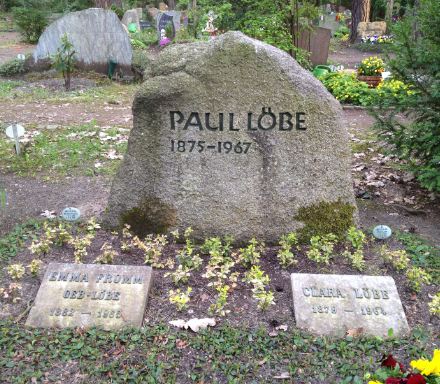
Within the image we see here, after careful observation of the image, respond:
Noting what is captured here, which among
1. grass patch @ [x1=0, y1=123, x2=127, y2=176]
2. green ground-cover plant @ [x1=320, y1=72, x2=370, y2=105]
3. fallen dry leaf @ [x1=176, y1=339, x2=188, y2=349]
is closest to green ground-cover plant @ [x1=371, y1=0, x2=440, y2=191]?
fallen dry leaf @ [x1=176, y1=339, x2=188, y2=349]

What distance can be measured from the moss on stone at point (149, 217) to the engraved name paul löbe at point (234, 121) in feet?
2.30

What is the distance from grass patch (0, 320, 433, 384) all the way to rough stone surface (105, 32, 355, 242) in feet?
4.02

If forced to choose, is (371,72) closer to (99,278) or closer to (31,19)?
(99,278)

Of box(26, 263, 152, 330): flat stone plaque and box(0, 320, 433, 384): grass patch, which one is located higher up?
box(26, 263, 152, 330): flat stone plaque

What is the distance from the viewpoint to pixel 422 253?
4.48m

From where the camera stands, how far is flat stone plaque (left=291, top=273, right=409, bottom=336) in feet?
11.4

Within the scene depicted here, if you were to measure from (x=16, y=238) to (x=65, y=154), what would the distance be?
2657 millimetres

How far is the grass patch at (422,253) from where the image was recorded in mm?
4215

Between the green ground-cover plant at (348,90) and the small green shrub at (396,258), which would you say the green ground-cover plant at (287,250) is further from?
the green ground-cover plant at (348,90)

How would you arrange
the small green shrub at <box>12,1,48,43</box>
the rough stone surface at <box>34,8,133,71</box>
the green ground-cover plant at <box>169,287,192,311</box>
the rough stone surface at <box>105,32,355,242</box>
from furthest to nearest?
the small green shrub at <box>12,1,48,43</box> < the rough stone surface at <box>34,8,133,71</box> < the rough stone surface at <box>105,32,355,242</box> < the green ground-cover plant at <box>169,287,192,311</box>

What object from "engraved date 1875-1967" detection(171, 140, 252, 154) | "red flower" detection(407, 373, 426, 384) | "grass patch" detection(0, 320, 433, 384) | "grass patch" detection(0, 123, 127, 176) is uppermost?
"engraved date 1875-1967" detection(171, 140, 252, 154)

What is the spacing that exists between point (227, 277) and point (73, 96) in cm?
787

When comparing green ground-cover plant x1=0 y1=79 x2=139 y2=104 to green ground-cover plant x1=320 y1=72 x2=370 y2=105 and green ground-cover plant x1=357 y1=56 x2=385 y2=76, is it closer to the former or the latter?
green ground-cover plant x1=320 y1=72 x2=370 y2=105

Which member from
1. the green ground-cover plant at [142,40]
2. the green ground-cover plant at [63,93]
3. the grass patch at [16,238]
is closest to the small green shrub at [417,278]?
the grass patch at [16,238]
